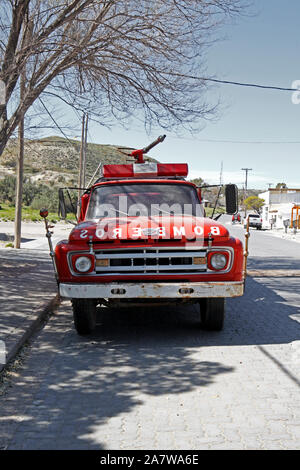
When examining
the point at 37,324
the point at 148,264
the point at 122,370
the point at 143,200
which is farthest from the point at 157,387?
the point at 143,200

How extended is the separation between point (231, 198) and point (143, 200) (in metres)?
1.37


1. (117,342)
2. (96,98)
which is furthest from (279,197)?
(117,342)

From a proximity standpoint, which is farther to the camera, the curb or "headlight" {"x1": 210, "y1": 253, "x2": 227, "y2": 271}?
"headlight" {"x1": 210, "y1": 253, "x2": 227, "y2": 271}

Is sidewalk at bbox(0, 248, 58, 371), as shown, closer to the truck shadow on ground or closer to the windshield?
the truck shadow on ground

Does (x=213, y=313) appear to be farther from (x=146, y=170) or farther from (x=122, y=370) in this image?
(x=146, y=170)

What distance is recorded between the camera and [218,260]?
6.51 m

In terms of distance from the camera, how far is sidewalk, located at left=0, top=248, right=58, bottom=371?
6710mm

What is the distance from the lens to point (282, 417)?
423 cm

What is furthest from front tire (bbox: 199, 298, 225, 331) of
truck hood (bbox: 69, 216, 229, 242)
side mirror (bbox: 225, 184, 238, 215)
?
side mirror (bbox: 225, 184, 238, 215)

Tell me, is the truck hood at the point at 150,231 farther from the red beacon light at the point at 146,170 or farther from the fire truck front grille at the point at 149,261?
the red beacon light at the point at 146,170

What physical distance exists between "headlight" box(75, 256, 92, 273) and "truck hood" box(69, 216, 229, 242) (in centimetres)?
23

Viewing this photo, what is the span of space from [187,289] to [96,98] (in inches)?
315
